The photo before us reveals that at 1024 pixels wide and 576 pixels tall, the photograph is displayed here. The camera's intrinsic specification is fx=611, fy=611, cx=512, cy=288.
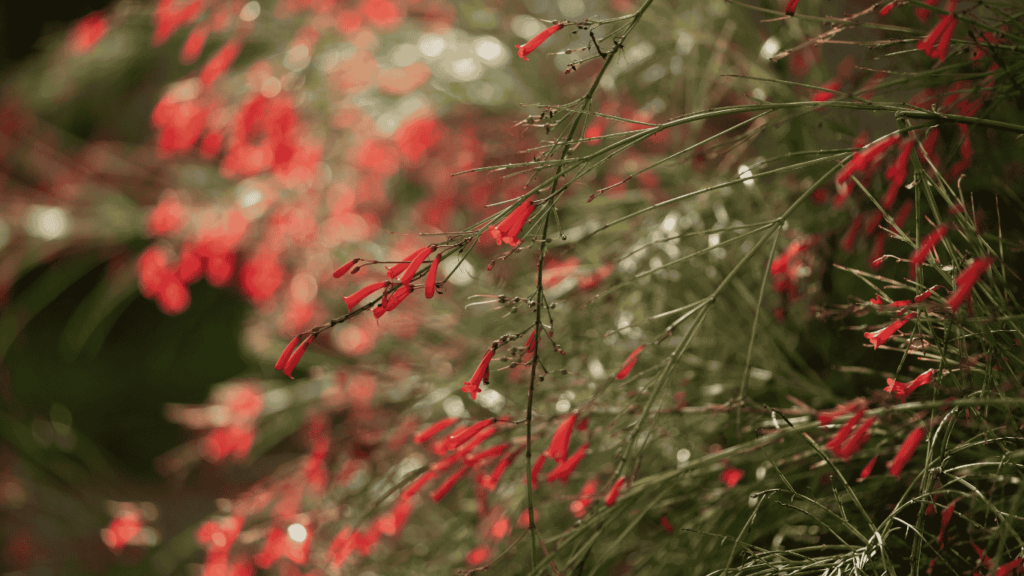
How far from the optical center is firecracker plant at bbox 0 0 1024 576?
0.41 m

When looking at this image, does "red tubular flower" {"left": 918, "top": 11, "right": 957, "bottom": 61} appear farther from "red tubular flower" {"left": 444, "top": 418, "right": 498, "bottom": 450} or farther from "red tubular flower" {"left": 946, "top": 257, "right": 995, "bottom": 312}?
"red tubular flower" {"left": 444, "top": 418, "right": 498, "bottom": 450}

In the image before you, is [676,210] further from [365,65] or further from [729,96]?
[365,65]

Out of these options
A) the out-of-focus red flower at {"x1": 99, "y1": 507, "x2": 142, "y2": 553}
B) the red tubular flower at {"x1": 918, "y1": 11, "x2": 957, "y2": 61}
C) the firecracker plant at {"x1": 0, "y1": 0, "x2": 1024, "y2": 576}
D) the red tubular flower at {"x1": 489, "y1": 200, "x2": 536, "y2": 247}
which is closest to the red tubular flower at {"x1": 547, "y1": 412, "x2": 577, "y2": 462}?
the firecracker plant at {"x1": 0, "y1": 0, "x2": 1024, "y2": 576}

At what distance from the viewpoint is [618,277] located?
0.71 m

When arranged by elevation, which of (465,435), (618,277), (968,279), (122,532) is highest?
(968,279)

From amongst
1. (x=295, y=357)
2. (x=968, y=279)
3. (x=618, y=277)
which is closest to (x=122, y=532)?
(x=295, y=357)

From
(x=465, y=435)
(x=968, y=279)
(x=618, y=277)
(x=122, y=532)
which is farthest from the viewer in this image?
(x=122, y=532)

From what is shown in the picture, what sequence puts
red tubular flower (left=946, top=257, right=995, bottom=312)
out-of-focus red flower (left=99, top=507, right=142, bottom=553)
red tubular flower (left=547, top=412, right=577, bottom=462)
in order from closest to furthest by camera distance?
red tubular flower (left=946, top=257, right=995, bottom=312) → red tubular flower (left=547, top=412, right=577, bottom=462) → out-of-focus red flower (left=99, top=507, right=142, bottom=553)

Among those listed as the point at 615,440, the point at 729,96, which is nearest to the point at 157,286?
the point at 615,440

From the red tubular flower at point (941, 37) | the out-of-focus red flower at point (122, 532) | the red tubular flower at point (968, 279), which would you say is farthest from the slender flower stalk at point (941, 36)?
the out-of-focus red flower at point (122, 532)

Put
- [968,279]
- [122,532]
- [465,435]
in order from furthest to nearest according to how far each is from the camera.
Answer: [122,532] → [465,435] → [968,279]

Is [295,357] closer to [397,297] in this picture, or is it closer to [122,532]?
[397,297]

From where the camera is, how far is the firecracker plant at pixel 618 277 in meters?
0.41

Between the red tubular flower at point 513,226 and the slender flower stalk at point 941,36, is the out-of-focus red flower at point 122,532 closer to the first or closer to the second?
the red tubular flower at point 513,226
